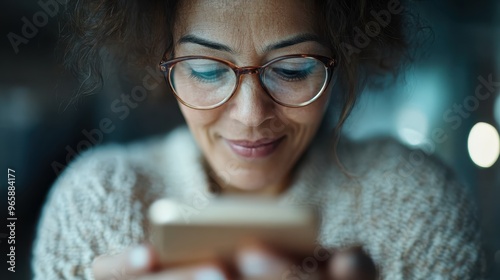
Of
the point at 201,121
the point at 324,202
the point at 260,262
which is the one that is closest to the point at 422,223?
the point at 324,202

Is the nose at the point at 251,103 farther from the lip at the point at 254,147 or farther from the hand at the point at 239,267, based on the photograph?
the hand at the point at 239,267

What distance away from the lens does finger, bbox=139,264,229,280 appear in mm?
723

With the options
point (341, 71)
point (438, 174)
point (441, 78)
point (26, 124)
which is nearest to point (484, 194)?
point (438, 174)

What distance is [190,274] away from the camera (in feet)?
2.38

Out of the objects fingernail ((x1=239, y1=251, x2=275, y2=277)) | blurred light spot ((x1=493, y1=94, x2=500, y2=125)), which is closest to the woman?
fingernail ((x1=239, y1=251, x2=275, y2=277))

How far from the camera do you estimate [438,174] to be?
829mm

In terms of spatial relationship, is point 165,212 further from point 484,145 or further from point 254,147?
point 484,145

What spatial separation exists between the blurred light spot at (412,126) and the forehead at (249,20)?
9.6 inches

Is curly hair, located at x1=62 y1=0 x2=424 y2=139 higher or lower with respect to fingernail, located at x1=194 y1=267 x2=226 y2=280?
higher

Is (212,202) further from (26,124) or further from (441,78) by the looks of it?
(441,78)

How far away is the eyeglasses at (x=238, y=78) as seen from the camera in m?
0.72

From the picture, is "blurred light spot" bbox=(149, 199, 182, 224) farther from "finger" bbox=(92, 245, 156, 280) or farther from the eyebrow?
the eyebrow

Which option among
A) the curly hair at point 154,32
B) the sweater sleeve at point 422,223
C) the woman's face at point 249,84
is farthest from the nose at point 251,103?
the sweater sleeve at point 422,223

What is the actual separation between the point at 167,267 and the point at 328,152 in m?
0.31
